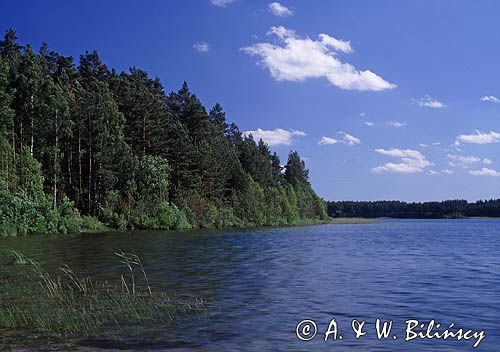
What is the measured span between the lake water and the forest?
25971 mm

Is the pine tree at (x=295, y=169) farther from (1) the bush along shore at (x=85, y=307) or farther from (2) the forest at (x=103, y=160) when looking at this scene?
(1) the bush along shore at (x=85, y=307)

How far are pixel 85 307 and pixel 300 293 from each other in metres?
9.32

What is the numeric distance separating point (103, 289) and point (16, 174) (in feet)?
164

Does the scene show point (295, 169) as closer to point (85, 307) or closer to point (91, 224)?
point (91, 224)

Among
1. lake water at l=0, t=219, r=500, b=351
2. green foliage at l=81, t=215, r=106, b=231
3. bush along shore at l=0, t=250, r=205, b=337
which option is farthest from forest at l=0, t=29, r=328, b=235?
bush along shore at l=0, t=250, r=205, b=337

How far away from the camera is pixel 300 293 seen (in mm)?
21938

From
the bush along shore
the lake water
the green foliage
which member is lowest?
the lake water

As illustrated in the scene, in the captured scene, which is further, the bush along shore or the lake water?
the bush along shore

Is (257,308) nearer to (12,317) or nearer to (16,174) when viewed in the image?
(12,317)

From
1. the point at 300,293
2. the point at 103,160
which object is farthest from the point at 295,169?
the point at 300,293

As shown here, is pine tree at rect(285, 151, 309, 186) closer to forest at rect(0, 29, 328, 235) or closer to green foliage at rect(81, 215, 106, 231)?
forest at rect(0, 29, 328, 235)

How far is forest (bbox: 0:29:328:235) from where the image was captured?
213ft

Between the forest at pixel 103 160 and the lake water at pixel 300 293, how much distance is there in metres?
26.0

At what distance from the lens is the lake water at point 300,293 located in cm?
1348
